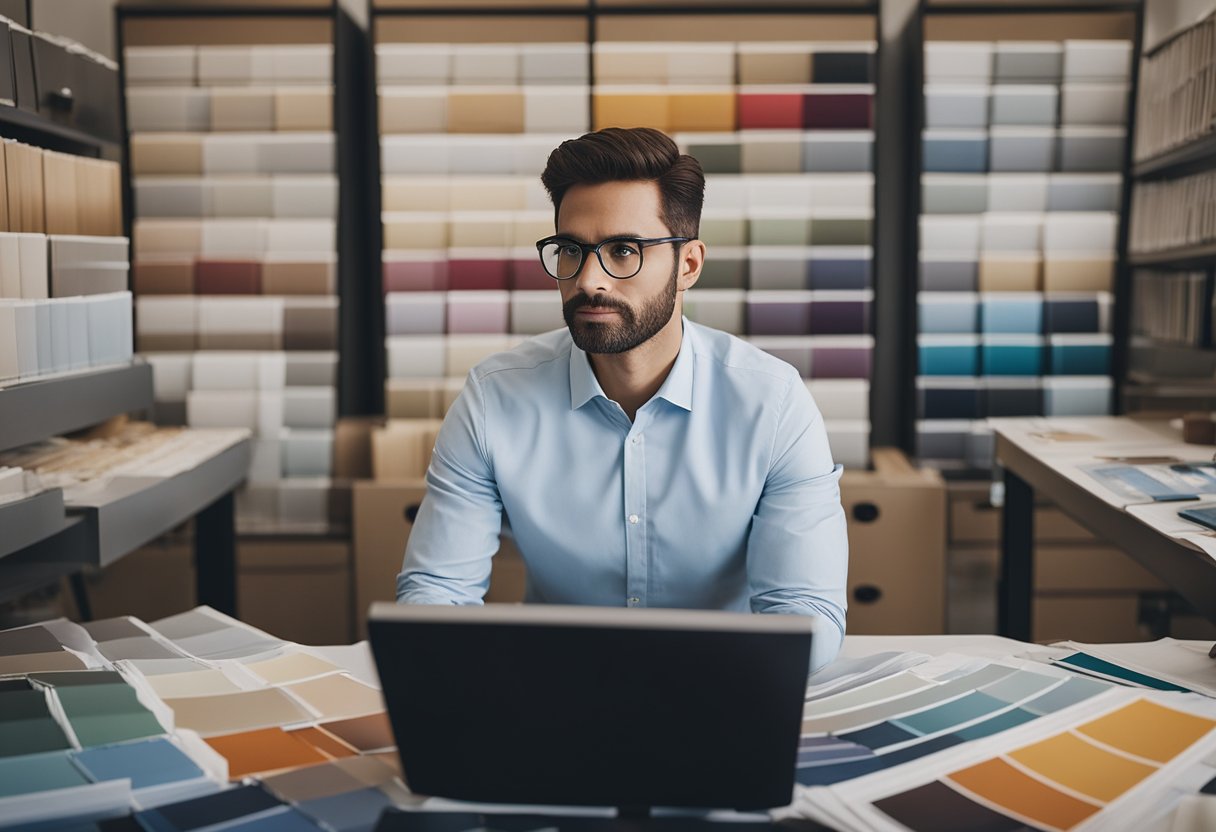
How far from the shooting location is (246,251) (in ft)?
11.4

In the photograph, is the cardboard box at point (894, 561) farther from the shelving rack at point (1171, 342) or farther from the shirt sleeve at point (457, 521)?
the shirt sleeve at point (457, 521)

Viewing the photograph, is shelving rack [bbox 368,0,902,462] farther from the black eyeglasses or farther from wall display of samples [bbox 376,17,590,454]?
the black eyeglasses

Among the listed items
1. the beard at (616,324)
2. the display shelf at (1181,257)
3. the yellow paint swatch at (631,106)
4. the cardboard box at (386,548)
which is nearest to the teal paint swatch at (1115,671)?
the beard at (616,324)

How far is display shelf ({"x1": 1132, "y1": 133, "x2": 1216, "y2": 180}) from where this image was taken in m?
2.90

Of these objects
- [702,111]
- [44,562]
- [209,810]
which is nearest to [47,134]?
[44,562]

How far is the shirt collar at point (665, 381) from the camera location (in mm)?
1714

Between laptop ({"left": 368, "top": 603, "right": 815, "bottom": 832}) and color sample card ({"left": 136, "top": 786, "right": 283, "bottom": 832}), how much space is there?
5.8 inches

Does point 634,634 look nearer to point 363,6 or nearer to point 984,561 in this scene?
point 984,561

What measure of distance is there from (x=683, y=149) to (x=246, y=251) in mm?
1421

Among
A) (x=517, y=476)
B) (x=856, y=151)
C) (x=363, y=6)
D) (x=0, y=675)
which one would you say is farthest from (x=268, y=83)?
(x=0, y=675)

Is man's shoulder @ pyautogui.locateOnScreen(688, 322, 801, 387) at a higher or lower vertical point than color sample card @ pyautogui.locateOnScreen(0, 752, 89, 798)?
higher

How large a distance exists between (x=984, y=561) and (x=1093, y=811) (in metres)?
2.58

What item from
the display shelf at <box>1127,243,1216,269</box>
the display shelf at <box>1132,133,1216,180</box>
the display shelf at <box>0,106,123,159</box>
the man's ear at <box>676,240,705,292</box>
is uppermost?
the display shelf at <box>1132,133,1216,180</box>

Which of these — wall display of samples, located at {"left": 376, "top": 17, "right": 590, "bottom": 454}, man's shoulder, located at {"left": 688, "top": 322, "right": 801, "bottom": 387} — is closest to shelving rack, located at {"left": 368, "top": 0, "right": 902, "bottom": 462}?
wall display of samples, located at {"left": 376, "top": 17, "right": 590, "bottom": 454}
